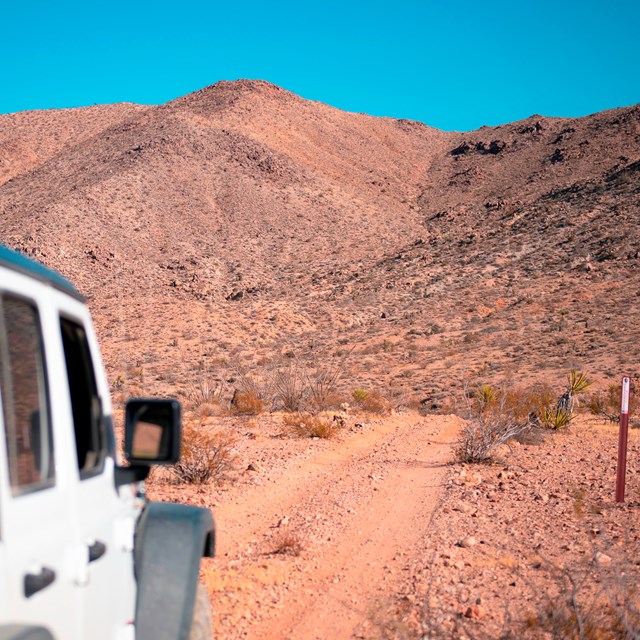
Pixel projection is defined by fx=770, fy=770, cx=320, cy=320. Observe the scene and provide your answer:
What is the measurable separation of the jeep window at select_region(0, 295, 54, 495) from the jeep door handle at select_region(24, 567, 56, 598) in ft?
0.64

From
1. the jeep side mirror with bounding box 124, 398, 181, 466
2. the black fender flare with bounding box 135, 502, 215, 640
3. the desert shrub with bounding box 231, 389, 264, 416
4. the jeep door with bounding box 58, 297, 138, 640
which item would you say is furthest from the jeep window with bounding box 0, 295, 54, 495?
the desert shrub with bounding box 231, 389, 264, 416

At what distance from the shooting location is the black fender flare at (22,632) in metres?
1.59

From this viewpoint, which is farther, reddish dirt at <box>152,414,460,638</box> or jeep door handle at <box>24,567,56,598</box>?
reddish dirt at <box>152,414,460,638</box>

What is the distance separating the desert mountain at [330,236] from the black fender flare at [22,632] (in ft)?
65.6

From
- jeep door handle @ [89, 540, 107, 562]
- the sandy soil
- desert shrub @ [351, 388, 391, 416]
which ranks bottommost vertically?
desert shrub @ [351, 388, 391, 416]

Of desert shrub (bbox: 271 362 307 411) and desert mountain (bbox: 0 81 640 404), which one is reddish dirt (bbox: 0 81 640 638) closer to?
desert mountain (bbox: 0 81 640 404)

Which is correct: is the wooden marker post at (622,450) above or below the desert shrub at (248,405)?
above

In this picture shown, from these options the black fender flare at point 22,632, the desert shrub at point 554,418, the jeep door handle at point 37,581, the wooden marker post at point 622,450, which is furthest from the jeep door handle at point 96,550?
the desert shrub at point 554,418

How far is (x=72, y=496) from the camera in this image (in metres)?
2.13

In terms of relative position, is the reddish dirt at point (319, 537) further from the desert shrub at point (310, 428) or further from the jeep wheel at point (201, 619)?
the jeep wheel at point (201, 619)

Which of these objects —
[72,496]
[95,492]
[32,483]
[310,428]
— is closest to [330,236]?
[310,428]

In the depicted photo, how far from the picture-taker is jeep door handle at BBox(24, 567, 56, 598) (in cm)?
174

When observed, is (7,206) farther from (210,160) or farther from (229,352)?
(229,352)

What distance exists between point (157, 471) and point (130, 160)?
5329 cm
